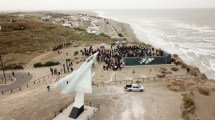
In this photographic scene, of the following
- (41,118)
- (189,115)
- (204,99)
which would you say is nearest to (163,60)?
(204,99)

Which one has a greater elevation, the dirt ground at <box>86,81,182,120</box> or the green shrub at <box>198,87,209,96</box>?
the green shrub at <box>198,87,209,96</box>

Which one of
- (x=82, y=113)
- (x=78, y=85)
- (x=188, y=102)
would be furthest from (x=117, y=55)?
(x=78, y=85)

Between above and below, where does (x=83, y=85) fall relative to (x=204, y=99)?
above

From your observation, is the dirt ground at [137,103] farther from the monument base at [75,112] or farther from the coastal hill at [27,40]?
the coastal hill at [27,40]

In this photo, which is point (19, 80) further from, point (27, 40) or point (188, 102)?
point (27, 40)

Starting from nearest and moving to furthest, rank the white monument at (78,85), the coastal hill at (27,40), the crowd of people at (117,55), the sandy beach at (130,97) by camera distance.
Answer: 1. the white monument at (78,85)
2. the sandy beach at (130,97)
3. the crowd of people at (117,55)
4. the coastal hill at (27,40)

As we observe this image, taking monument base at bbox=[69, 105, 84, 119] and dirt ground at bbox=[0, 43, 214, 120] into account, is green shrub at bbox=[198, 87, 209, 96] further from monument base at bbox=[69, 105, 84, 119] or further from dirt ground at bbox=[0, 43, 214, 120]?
monument base at bbox=[69, 105, 84, 119]

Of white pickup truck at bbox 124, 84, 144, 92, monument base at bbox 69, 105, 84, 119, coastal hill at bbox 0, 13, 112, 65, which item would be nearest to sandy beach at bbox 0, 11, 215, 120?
white pickup truck at bbox 124, 84, 144, 92

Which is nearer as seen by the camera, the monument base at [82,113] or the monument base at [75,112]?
the monument base at [75,112]

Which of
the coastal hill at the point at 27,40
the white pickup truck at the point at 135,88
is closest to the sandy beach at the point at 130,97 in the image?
the white pickup truck at the point at 135,88

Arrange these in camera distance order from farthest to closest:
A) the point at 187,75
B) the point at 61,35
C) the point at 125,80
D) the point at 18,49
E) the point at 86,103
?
the point at 61,35, the point at 18,49, the point at 187,75, the point at 125,80, the point at 86,103

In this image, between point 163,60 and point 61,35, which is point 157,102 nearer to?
point 163,60
